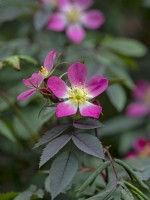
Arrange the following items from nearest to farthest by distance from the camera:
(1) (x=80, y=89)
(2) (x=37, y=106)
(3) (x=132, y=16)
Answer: (1) (x=80, y=89), (2) (x=37, y=106), (3) (x=132, y=16)

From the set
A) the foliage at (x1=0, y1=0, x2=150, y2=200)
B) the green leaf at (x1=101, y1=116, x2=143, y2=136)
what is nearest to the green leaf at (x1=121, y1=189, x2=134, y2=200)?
the foliage at (x1=0, y1=0, x2=150, y2=200)

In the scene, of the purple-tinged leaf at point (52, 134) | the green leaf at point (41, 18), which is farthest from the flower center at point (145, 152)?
the purple-tinged leaf at point (52, 134)

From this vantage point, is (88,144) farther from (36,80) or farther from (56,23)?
(56,23)

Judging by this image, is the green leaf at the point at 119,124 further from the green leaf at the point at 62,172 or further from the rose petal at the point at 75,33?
the green leaf at the point at 62,172

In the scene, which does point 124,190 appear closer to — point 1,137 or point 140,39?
point 1,137

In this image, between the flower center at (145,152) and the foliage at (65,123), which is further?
the flower center at (145,152)

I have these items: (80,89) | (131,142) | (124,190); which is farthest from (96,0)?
(124,190)
